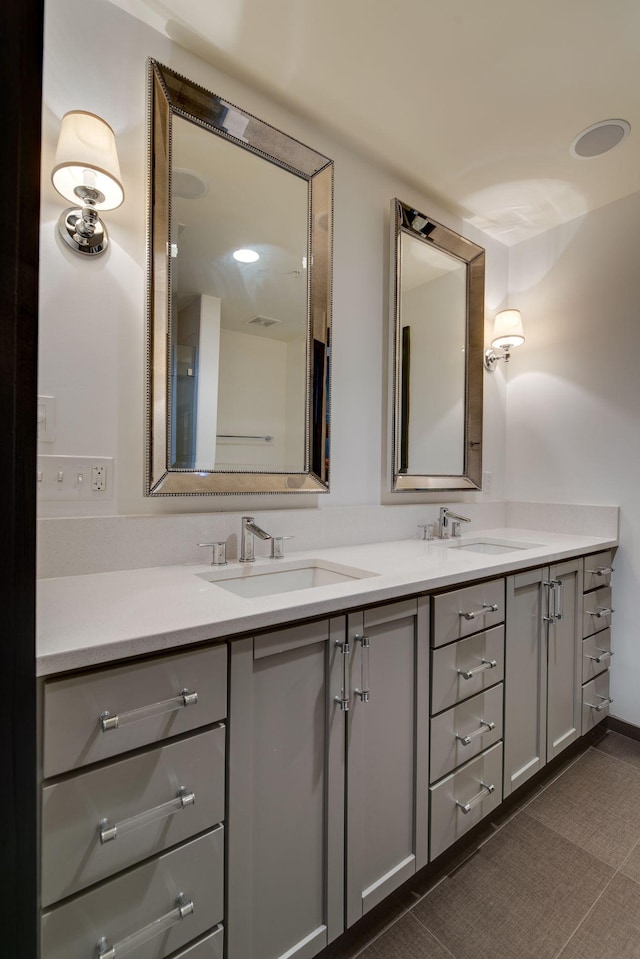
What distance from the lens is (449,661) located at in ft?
4.35

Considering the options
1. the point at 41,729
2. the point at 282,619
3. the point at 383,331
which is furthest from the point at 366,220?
the point at 41,729

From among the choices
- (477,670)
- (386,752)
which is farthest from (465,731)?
(386,752)

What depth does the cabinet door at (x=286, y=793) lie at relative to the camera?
2.97ft

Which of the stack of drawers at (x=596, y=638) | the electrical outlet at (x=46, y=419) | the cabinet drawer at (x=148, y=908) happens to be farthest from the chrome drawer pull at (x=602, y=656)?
the electrical outlet at (x=46, y=419)

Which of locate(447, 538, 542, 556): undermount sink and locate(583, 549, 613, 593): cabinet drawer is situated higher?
locate(447, 538, 542, 556): undermount sink

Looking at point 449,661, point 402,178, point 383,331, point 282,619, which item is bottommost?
point 449,661

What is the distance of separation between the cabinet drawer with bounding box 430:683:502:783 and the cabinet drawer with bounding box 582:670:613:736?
2.27 feet

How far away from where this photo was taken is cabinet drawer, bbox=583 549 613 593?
1.95 meters

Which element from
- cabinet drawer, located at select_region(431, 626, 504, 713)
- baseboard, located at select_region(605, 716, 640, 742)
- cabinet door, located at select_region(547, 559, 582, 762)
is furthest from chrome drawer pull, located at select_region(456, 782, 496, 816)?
baseboard, located at select_region(605, 716, 640, 742)

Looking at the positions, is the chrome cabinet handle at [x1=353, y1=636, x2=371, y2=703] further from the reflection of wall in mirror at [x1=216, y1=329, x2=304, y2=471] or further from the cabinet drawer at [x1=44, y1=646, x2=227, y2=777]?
the reflection of wall in mirror at [x1=216, y1=329, x2=304, y2=471]

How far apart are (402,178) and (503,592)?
1.80 m

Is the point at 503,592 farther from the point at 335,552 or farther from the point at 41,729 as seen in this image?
the point at 41,729

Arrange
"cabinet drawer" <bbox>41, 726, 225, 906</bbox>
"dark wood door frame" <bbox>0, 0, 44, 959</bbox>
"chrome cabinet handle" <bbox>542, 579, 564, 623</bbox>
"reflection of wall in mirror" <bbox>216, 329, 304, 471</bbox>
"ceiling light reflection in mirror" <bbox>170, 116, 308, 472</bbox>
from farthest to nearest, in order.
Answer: "chrome cabinet handle" <bbox>542, 579, 564, 623</bbox> < "reflection of wall in mirror" <bbox>216, 329, 304, 471</bbox> < "ceiling light reflection in mirror" <bbox>170, 116, 308, 472</bbox> < "cabinet drawer" <bbox>41, 726, 225, 906</bbox> < "dark wood door frame" <bbox>0, 0, 44, 959</bbox>

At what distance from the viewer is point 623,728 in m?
2.13
